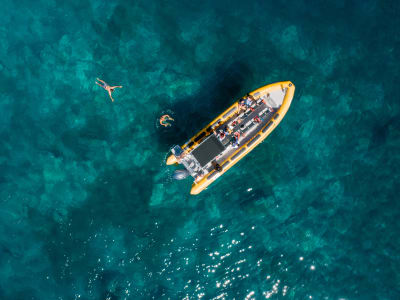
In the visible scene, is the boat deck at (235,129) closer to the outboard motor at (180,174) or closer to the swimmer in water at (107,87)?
the outboard motor at (180,174)

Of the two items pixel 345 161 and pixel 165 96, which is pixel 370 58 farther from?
pixel 165 96

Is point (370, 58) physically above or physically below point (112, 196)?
below

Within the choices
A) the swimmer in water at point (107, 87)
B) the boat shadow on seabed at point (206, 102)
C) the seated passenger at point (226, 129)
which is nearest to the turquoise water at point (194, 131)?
the boat shadow on seabed at point (206, 102)

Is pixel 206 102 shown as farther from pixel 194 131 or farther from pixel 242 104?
pixel 242 104

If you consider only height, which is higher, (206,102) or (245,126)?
(206,102)

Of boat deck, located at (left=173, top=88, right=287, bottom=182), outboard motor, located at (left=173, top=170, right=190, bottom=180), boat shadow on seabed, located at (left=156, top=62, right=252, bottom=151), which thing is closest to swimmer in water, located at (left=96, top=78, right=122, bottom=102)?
boat shadow on seabed, located at (left=156, top=62, right=252, bottom=151)

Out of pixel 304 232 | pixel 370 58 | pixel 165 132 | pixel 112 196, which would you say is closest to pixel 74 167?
pixel 112 196

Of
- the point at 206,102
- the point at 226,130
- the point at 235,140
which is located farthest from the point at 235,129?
the point at 206,102
